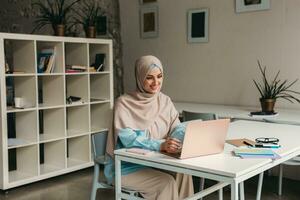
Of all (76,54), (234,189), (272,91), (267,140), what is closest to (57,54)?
(76,54)

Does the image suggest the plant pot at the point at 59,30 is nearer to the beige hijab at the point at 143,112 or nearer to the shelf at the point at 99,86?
the shelf at the point at 99,86

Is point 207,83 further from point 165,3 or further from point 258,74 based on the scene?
point 165,3

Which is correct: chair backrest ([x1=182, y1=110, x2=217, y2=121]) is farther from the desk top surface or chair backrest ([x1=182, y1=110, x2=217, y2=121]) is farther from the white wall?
the white wall

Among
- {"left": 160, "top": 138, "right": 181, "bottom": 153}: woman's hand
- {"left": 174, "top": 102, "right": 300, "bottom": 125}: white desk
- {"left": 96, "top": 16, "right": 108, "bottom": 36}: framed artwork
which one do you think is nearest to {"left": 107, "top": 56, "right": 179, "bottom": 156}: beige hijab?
{"left": 160, "top": 138, "right": 181, "bottom": 153}: woman's hand

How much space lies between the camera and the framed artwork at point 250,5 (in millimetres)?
4262

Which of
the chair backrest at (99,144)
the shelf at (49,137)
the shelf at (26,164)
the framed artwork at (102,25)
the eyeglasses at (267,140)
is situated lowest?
the shelf at (26,164)

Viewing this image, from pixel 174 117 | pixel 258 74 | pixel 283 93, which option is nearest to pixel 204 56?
pixel 258 74

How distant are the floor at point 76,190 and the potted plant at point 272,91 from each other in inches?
30.2

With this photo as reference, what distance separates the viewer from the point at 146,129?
8.66 ft

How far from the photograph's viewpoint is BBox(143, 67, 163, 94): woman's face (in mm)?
2637

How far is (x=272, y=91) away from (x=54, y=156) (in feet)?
7.79

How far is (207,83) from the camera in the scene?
487 centimetres

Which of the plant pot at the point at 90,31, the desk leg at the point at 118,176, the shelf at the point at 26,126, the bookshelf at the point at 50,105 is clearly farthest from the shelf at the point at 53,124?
the desk leg at the point at 118,176

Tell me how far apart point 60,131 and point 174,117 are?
186cm
